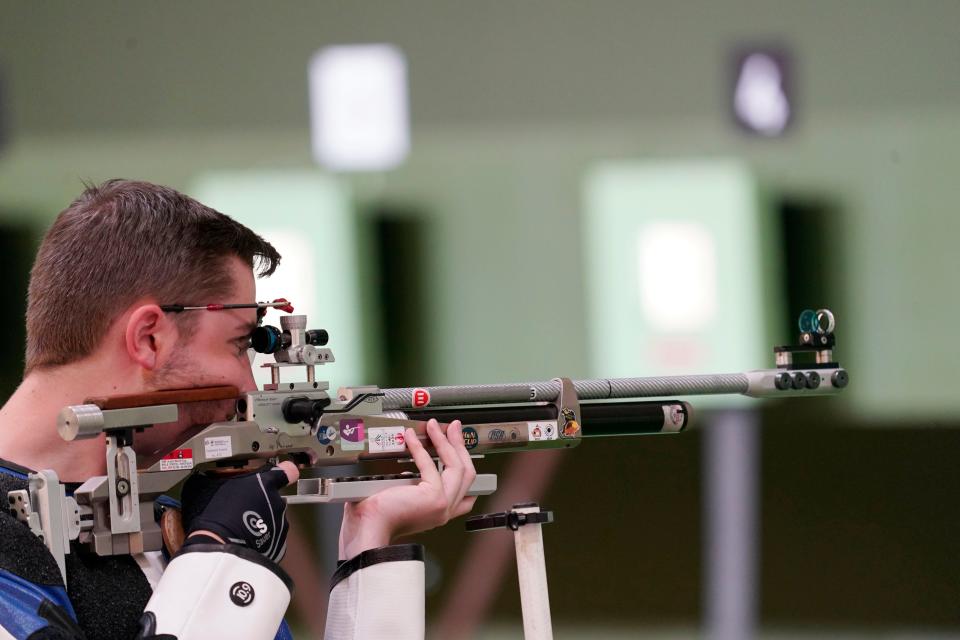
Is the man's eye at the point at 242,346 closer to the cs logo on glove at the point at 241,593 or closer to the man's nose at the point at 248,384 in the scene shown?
the man's nose at the point at 248,384

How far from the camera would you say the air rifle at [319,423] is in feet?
5.04

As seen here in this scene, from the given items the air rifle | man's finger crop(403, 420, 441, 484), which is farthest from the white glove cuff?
man's finger crop(403, 420, 441, 484)

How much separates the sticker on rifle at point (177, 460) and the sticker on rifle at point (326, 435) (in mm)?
244

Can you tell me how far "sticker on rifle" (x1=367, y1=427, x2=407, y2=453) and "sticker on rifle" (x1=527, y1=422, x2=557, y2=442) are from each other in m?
0.30

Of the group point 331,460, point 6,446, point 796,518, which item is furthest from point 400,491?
point 796,518

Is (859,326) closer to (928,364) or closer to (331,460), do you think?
(928,364)

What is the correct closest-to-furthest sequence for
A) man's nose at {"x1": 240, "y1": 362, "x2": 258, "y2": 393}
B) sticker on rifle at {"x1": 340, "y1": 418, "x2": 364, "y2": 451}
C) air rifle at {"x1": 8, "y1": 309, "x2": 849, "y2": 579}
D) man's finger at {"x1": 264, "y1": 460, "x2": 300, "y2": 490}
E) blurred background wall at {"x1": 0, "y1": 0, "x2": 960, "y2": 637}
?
air rifle at {"x1": 8, "y1": 309, "x2": 849, "y2": 579}
man's finger at {"x1": 264, "y1": 460, "x2": 300, "y2": 490}
man's nose at {"x1": 240, "y1": 362, "x2": 258, "y2": 393}
sticker on rifle at {"x1": 340, "y1": 418, "x2": 364, "y2": 451}
blurred background wall at {"x1": 0, "y1": 0, "x2": 960, "y2": 637}

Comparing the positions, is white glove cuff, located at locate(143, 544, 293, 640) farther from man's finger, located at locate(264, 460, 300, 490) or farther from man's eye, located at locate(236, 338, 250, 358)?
man's eye, located at locate(236, 338, 250, 358)

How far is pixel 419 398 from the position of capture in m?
2.02

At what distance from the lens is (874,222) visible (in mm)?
3578

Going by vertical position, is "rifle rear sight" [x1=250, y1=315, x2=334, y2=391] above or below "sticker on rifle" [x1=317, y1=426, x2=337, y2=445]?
above

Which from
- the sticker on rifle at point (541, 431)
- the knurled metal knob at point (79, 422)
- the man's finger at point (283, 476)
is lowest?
the sticker on rifle at point (541, 431)

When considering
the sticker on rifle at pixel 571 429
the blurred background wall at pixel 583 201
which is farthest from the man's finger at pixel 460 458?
the blurred background wall at pixel 583 201

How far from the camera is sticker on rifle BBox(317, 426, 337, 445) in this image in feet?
6.02
